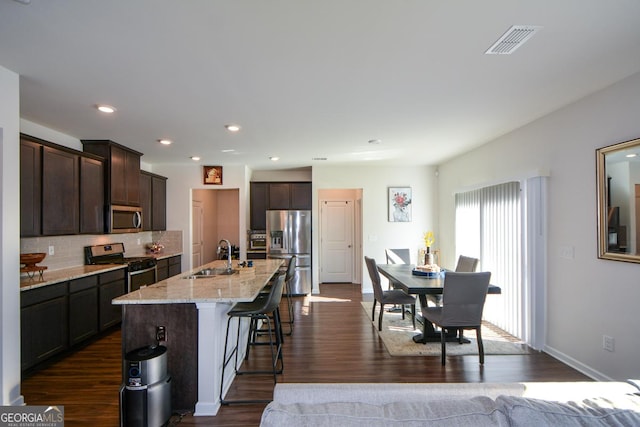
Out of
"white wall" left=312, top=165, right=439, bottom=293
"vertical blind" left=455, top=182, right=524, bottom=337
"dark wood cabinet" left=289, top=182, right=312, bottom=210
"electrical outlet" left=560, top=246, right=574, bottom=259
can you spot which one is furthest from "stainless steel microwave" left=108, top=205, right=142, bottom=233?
"electrical outlet" left=560, top=246, right=574, bottom=259

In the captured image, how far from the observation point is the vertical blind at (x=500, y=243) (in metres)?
4.00

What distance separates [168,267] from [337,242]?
12.5 feet

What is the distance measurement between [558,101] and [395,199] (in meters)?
3.77

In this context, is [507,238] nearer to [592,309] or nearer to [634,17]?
[592,309]

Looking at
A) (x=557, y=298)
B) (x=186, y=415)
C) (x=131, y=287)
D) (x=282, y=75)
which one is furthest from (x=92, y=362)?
(x=557, y=298)

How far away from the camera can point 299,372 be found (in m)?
3.16

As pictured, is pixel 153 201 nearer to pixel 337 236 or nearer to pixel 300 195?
pixel 300 195

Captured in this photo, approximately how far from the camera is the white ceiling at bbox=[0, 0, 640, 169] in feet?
5.74

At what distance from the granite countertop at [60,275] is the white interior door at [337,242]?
4524mm

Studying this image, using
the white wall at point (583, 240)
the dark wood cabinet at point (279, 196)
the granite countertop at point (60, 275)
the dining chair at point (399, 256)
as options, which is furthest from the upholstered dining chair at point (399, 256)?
the granite countertop at point (60, 275)

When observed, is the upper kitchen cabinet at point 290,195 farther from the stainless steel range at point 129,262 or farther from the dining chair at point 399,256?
the stainless steel range at point 129,262

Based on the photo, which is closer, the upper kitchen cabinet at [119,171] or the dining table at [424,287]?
the dining table at [424,287]

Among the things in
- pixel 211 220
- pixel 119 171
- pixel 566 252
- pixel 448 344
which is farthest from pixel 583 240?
pixel 211 220

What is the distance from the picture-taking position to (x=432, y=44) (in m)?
2.08
